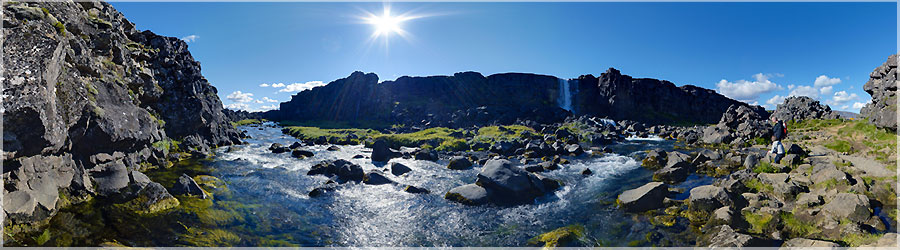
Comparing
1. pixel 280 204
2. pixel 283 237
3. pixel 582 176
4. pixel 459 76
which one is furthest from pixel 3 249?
pixel 459 76

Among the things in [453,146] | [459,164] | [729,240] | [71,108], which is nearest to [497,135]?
[453,146]

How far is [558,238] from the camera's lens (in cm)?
1205

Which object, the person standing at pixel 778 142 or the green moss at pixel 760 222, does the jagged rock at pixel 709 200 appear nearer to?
the green moss at pixel 760 222

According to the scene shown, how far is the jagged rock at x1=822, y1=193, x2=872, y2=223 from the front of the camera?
416 inches

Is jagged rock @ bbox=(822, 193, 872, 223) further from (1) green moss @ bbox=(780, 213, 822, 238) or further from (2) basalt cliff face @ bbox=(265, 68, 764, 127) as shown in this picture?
(2) basalt cliff face @ bbox=(265, 68, 764, 127)

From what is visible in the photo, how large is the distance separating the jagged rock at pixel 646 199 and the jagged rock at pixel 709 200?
4.73 ft

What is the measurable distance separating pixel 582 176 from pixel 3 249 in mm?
26775

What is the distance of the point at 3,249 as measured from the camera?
832 centimetres

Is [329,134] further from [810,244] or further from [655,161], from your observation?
[810,244]

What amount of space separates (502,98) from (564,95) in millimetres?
29937

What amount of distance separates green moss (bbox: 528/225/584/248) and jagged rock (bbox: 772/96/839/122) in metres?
55.6

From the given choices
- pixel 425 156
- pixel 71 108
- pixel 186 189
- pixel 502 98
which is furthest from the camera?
pixel 502 98

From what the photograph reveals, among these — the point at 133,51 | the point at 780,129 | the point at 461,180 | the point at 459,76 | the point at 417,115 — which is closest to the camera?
the point at 780,129

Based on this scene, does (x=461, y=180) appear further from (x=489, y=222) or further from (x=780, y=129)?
(x=780, y=129)
